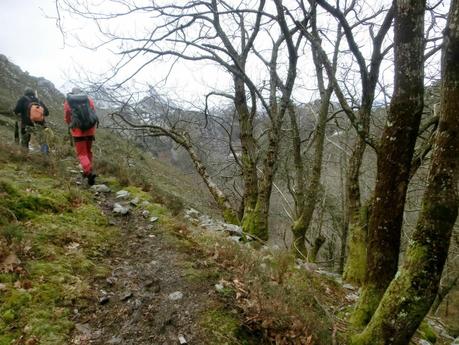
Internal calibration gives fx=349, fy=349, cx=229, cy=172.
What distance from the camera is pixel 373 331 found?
2.84 meters

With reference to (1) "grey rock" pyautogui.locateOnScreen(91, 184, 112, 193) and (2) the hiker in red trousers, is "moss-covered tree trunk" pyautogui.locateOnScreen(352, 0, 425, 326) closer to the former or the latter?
(1) "grey rock" pyautogui.locateOnScreen(91, 184, 112, 193)

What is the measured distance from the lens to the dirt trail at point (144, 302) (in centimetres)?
287

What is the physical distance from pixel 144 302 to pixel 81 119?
168 inches

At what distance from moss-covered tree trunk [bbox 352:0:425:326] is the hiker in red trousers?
5.22m

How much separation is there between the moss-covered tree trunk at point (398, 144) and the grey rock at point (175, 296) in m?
1.89

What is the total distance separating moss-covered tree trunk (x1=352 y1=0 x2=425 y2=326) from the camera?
306 centimetres

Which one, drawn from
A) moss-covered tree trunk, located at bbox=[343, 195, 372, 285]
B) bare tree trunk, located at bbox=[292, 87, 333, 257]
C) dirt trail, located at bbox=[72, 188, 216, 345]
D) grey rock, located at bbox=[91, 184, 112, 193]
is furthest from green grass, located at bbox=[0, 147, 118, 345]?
bare tree trunk, located at bbox=[292, 87, 333, 257]

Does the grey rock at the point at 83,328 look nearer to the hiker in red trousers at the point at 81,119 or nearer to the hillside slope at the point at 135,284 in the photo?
the hillside slope at the point at 135,284

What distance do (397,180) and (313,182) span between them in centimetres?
503

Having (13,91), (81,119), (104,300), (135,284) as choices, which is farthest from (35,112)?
(13,91)

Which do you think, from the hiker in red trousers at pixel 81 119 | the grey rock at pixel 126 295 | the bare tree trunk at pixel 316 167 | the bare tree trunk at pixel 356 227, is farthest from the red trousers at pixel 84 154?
the bare tree trunk at pixel 356 227

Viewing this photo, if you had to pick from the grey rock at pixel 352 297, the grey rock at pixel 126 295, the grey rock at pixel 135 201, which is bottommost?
the grey rock at pixel 352 297

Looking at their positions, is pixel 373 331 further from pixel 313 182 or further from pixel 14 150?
pixel 14 150

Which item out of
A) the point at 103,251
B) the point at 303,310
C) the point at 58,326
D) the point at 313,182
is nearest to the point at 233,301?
the point at 303,310
